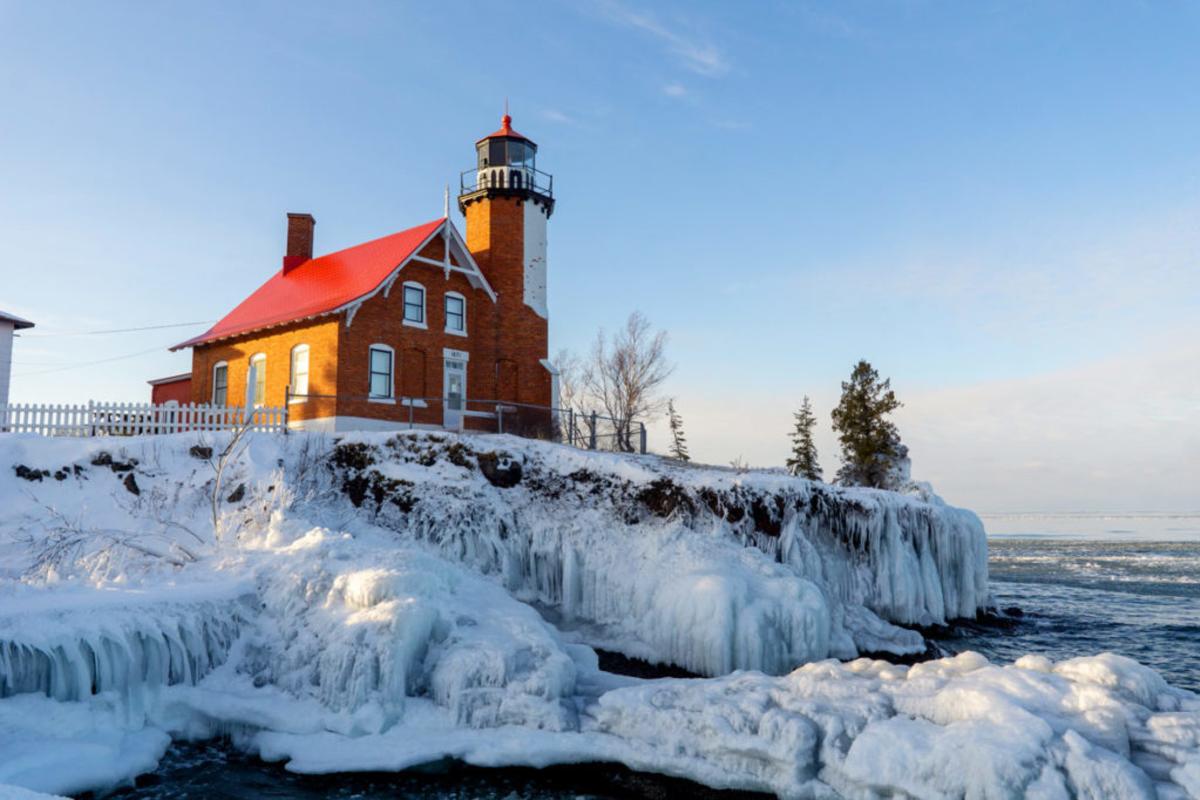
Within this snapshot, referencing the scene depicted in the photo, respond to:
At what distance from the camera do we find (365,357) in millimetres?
24031

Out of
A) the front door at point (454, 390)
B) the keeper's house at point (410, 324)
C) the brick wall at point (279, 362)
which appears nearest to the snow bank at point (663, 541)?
the keeper's house at point (410, 324)

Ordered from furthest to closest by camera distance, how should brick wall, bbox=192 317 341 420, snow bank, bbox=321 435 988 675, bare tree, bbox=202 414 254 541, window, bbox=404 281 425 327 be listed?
1. window, bbox=404 281 425 327
2. brick wall, bbox=192 317 341 420
3. bare tree, bbox=202 414 254 541
4. snow bank, bbox=321 435 988 675

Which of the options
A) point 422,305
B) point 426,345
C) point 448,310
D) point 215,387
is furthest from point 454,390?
point 215,387

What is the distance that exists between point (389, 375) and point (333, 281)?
4.13 metres

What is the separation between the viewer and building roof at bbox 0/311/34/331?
26.9 metres

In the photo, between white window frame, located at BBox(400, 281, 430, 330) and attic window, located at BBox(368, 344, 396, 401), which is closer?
attic window, located at BBox(368, 344, 396, 401)

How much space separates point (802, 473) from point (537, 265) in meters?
25.5

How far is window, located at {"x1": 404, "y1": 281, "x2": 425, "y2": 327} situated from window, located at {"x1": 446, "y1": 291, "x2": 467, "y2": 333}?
1.03 metres

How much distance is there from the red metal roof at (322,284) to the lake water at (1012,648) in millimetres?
16144

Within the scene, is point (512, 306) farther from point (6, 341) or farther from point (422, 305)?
point (6, 341)

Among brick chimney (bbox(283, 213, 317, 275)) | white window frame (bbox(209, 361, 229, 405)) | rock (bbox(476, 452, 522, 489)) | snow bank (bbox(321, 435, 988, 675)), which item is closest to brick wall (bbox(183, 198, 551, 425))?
Result: white window frame (bbox(209, 361, 229, 405))

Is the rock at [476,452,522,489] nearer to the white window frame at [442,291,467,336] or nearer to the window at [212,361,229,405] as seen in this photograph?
the white window frame at [442,291,467,336]

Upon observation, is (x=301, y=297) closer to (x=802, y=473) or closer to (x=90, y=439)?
(x=90, y=439)

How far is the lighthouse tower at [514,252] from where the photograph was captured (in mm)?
27781
